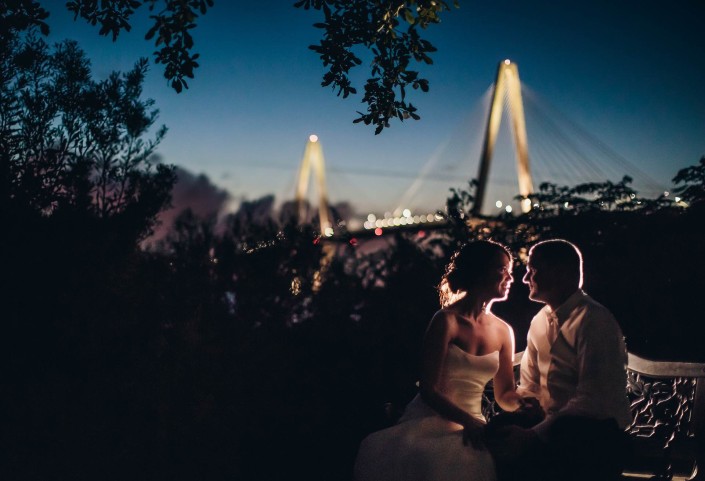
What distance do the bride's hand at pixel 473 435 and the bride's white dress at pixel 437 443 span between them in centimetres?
2

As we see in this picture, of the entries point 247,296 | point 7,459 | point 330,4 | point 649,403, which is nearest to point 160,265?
point 247,296

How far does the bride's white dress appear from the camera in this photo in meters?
2.72

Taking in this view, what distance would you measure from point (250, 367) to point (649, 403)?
2.47 metres

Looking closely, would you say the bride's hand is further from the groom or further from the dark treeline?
the dark treeline

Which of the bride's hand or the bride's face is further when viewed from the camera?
the bride's face

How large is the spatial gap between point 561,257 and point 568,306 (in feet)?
0.83

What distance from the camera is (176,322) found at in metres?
3.67

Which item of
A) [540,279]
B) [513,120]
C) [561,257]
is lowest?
[540,279]

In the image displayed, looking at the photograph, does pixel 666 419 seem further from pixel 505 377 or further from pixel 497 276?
pixel 497 276

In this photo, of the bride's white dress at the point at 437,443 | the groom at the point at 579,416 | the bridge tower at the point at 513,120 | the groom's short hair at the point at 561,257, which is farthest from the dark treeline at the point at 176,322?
the bridge tower at the point at 513,120

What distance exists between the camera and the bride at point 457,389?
2.76 meters

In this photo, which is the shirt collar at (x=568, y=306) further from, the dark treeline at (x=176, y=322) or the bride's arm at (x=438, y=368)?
the dark treeline at (x=176, y=322)

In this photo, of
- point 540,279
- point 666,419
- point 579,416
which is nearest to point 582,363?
point 579,416

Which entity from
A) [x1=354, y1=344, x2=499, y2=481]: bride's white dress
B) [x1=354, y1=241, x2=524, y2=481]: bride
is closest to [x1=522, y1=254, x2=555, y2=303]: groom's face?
[x1=354, y1=241, x2=524, y2=481]: bride
